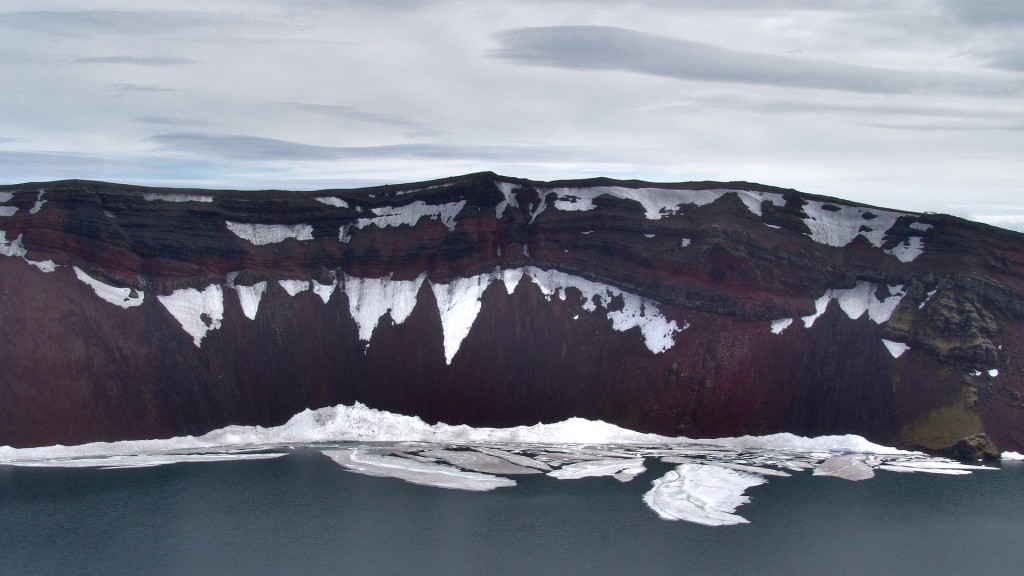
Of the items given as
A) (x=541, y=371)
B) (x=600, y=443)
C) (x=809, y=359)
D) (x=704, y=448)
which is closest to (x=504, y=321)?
(x=541, y=371)

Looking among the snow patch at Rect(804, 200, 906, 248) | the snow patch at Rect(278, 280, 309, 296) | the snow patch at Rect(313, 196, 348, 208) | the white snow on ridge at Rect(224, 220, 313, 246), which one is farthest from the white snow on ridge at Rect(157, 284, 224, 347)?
the snow patch at Rect(804, 200, 906, 248)

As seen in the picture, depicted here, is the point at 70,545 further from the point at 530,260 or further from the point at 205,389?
the point at 530,260

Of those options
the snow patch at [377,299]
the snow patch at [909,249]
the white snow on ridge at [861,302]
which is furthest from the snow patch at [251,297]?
the snow patch at [909,249]

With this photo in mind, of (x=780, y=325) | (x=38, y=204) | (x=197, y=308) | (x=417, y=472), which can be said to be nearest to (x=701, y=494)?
(x=417, y=472)

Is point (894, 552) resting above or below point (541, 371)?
below

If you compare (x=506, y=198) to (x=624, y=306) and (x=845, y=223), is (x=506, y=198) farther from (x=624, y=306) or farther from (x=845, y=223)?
(x=845, y=223)

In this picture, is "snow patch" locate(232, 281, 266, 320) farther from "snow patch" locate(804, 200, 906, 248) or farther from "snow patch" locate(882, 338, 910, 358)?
"snow patch" locate(882, 338, 910, 358)

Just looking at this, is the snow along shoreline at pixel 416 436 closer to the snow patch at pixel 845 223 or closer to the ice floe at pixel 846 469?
the ice floe at pixel 846 469
